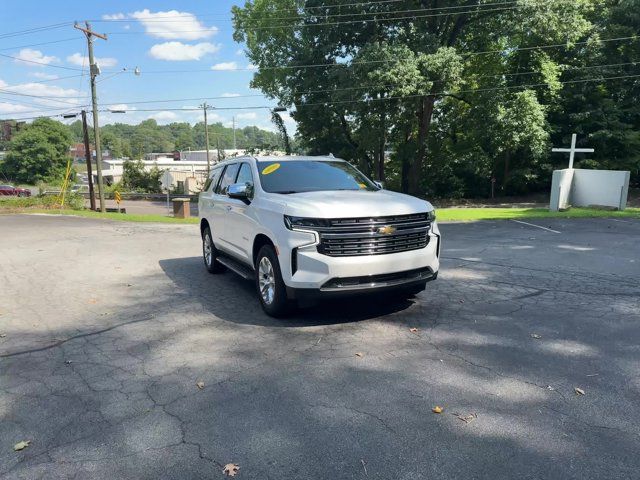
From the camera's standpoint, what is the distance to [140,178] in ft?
226

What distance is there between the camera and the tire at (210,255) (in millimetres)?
8203

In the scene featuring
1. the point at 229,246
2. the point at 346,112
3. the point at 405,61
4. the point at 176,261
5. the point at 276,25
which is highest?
the point at 276,25

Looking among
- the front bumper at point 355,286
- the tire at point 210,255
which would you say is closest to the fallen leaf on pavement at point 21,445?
the front bumper at point 355,286

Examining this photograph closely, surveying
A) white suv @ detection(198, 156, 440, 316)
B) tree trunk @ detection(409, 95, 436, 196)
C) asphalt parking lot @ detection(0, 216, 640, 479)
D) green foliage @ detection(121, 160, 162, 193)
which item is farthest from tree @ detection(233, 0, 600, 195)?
green foliage @ detection(121, 160, 162, 193)

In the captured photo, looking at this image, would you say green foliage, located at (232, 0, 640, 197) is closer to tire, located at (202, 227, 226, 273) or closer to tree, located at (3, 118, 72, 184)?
tire, located at (202, 227, 226, 273)

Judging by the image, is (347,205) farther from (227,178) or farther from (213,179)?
(213,179)

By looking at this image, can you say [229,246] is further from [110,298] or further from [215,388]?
[215,388]

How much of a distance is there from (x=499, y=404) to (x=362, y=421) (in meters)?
1.04

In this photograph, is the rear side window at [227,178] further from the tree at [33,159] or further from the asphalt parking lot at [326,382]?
the tree at [33,159]

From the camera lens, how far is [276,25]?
3728 cm

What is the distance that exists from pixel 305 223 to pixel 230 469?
2780 mm

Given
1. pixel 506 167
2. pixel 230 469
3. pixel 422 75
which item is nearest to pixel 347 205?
pixel 230 469

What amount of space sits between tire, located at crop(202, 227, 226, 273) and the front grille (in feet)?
11.7

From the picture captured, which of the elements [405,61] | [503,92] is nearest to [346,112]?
[405,61]
